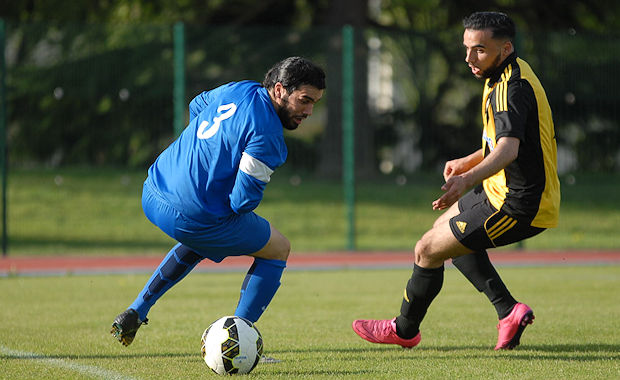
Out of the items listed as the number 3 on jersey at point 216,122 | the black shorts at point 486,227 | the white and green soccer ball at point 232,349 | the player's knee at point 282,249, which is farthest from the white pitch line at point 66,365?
the black shorts at point 486,227

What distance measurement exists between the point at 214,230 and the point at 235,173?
37 centimetres

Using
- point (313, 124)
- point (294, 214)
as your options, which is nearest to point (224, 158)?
point (313, 124)

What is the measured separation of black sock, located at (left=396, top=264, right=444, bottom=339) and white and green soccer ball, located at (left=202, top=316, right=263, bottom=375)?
122 centimetres

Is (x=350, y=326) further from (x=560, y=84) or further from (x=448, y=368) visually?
(x=560, y=84)

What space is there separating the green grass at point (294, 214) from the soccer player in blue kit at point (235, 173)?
28.0ft

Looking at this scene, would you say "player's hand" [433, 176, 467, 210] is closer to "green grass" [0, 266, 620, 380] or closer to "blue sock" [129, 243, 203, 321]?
"green grass" [0, 266, 620, 380]

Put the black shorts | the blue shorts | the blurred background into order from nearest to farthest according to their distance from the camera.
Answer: the blue shorts
the black shorts
the blurred background

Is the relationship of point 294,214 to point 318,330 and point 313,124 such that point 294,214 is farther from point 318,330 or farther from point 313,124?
point 318,330

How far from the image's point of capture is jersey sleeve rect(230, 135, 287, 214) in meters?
4.88

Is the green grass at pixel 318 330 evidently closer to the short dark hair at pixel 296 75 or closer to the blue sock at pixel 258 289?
the blue sock at pixel 258 289

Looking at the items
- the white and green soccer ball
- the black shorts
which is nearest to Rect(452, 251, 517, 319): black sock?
the black shorts

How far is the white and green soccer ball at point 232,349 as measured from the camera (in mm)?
5078

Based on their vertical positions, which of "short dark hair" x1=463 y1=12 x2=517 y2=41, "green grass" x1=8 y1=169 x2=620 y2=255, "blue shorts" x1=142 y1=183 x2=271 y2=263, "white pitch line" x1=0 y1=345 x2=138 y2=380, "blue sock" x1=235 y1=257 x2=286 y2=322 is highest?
"short dark hair" x1=463 y1=12 x2=517 y2=41

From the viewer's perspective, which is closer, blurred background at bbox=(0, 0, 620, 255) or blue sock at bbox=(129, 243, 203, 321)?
blue sock at bbox=(129, 243, 203, 321)
